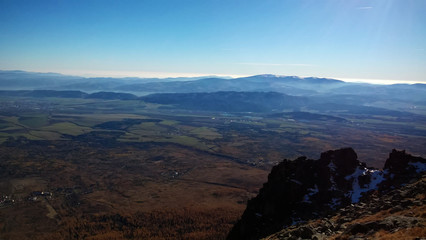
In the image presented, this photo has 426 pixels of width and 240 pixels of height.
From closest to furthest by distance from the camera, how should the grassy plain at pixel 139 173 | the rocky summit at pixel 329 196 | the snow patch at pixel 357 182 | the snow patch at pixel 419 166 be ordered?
the rocky summit at pixel 329 196 < the snow patch at pixel 357 182 < the snow patch at pixel 419 166 < the grassy plain at pixel 139 173

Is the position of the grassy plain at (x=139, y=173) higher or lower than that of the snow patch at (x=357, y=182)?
lower

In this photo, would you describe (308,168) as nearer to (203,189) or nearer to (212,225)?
(212,225)

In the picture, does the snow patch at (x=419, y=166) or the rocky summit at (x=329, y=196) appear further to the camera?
the snow patch at (x=419, y=166)

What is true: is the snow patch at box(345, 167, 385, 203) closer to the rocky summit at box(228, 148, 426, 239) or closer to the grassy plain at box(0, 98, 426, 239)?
the rocky summit at box(228, 148, 426, 239)

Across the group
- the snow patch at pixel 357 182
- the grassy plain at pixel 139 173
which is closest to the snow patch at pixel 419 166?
the snow patch at pixel 357 182

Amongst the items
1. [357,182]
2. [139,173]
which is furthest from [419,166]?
[139,173]

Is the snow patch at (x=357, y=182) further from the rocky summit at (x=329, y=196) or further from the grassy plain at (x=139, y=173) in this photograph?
the grassy plain at (x=139, y=173)

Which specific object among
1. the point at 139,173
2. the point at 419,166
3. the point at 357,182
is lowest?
the point at 139,173

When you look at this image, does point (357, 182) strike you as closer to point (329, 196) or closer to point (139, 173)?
point (329, 196)

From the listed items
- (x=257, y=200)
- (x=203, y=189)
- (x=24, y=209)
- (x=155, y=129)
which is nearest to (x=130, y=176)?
(x=203, y=189)
